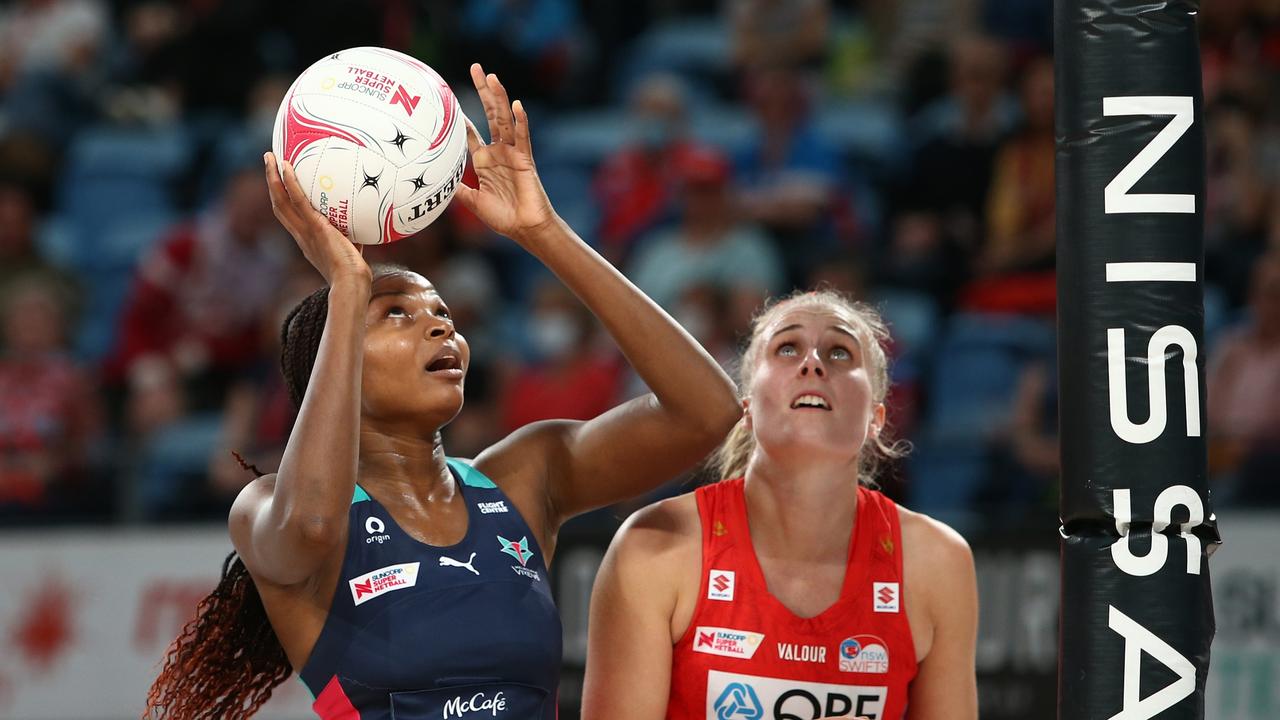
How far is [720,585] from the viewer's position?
10.7 feet

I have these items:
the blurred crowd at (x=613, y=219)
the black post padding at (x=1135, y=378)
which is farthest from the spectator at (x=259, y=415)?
the black post padding at (x=1135, y=378)

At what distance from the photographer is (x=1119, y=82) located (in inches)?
111

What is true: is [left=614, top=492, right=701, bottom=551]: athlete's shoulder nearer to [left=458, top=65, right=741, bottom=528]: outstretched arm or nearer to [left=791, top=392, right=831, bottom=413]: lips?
[left=458, top=65, right=741, bottom=528]: outstretched arm

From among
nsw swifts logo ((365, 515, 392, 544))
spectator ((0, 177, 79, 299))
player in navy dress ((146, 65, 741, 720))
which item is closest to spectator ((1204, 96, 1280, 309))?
player in navy dress ((146, 65, 741, 720))

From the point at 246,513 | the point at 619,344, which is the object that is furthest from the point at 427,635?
the point at 619,344

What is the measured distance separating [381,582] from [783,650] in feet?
2.84

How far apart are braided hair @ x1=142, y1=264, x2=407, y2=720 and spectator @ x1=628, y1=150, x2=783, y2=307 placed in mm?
4087

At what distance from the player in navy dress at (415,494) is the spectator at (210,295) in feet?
15.1

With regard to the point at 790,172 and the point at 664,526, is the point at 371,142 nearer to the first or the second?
the point at 664,526

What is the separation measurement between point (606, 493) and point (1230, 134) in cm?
479

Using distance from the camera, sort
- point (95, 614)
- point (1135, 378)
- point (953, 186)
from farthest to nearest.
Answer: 1. point (953, 186)
2. point (95, 614)
3. point (1135, 378)

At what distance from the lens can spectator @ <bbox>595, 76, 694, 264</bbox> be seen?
7.89 m

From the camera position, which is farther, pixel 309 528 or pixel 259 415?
→ pixel 259 415

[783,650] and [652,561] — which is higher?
[652,561]
